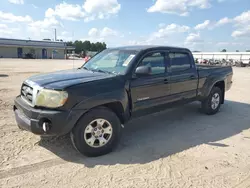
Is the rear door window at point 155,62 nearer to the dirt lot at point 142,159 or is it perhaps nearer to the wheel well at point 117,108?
the wheel well at point 117,108

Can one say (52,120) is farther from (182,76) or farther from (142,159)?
(182,76)

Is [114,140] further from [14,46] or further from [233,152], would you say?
[14,46]

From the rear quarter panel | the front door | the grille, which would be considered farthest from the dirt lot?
the rear quarter panel

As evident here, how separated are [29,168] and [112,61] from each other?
2.56m

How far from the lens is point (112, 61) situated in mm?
5086

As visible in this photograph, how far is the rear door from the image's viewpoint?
5.47m

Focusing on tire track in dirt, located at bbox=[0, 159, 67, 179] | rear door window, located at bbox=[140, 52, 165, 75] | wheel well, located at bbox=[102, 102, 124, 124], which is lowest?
tire track in dirt, located at bbox=[0, 159, 67, 179]

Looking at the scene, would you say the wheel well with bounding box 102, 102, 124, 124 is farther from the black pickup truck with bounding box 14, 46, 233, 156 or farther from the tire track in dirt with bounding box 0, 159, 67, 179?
the tire track in dirt with bounding box 0, 159, 67, 179

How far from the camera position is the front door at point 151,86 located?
4.63 meters

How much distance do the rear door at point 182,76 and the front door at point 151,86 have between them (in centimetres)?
26

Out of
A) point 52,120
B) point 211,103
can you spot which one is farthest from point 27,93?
point 211,103

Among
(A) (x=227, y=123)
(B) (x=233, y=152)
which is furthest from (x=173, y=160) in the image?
(A) (x=227, y=123)

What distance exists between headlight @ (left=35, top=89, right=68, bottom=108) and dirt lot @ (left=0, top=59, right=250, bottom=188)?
92cm

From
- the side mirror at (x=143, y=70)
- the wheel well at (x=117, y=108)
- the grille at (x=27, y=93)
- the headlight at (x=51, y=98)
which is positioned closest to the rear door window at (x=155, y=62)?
the side mirror at (x=143, y=70)
